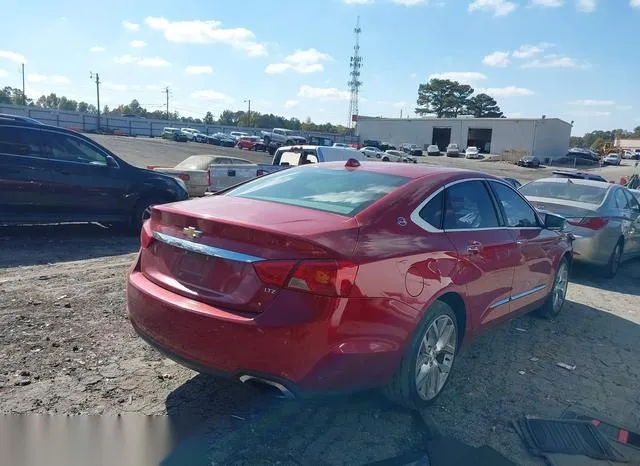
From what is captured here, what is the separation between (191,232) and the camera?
3.26m

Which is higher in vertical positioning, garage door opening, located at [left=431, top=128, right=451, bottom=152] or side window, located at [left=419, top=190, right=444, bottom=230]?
garage door opening, located at [left=431, top=128, right=451, bottom=152]

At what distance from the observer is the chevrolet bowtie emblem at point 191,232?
3.22 metres

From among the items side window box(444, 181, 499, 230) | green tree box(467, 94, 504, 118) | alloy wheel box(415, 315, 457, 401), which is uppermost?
green tree box(467, 94, 504, 118)

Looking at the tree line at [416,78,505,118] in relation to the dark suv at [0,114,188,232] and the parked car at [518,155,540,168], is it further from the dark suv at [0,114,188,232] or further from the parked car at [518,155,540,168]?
the dark suv at [0,114,188,232]

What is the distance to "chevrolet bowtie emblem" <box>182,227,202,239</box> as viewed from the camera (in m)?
3.22

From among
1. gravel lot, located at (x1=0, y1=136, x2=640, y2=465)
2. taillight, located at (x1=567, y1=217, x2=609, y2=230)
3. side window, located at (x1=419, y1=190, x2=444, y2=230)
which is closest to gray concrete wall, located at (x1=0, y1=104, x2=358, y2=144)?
taillight, located at (x1=567, y1=217, x2=609, y2=230)

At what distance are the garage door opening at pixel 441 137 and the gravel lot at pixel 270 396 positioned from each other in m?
88.3

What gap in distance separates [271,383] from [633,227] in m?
8.23

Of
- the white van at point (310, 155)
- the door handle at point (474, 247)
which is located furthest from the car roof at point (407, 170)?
the white van at point (310, 155)

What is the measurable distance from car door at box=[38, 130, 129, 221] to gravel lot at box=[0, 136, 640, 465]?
225 centimetres

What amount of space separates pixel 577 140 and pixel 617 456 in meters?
162

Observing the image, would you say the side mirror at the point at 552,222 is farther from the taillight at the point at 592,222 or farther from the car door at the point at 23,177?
the car door at the point at 23,177

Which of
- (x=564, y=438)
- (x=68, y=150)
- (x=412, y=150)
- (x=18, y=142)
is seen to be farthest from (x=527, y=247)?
(x=412, y=150)

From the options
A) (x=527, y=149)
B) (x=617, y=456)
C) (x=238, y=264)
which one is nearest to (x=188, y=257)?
(x=238, y=264)
